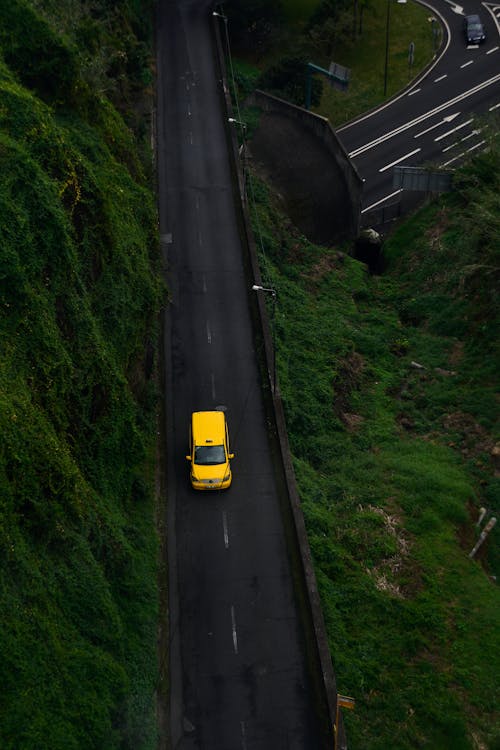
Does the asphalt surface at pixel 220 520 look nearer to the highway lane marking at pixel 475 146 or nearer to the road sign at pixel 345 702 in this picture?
the road sign at pixel 345 702

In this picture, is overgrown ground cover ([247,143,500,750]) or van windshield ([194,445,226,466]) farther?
van windshield ([194,445,226,466])

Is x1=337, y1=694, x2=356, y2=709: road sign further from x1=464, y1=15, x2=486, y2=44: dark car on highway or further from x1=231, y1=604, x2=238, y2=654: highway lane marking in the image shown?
x1=464, y1=15, x2=486, y2=44: dark car on highway

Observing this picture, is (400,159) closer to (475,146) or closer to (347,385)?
(475,146)

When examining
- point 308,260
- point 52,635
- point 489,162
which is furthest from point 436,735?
point 489,162

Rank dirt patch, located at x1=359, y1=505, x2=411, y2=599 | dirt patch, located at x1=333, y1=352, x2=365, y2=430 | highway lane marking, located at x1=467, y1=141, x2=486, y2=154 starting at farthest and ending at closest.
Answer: highway lane marking, located at x1=467, y1=141, x2=486, y2=154
dirt patch, located at x1=333, y1=352, x2=365, y2=430
dirt patch, located at x1=359, y1=505, x2=411, y2=599

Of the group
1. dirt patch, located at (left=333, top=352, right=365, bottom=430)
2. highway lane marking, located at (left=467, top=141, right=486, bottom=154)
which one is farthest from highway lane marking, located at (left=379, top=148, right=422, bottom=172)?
dirt patch, located at (left=333, top=352, right=365, bottom=430)
